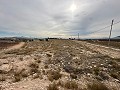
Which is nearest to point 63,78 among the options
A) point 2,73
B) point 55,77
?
point 55,77

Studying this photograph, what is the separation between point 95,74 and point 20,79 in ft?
19.1

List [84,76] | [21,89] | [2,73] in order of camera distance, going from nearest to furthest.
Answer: [21,89], [84,76], [2,73]

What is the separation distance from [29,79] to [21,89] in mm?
1689

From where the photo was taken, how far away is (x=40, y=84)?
8125 mm

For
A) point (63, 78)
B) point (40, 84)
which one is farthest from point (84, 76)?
point (40, 84)

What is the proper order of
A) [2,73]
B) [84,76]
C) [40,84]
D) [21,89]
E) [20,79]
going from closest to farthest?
1. [21,89]
2. [40,84]
3. [20,79]
4. [84,76]
5. [2,73]

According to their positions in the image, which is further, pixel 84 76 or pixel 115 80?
pixel 84 76

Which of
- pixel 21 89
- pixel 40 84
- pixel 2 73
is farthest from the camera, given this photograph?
pixel 2 73

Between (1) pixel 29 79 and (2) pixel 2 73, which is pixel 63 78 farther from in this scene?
(2) pixel 2 73

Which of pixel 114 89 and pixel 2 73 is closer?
pixel 114 89

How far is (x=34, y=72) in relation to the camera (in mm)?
10664

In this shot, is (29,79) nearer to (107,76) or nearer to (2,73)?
(2,73)

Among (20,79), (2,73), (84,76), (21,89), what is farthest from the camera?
(2,73)

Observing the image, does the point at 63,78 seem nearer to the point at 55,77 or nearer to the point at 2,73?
the point at 55,77
